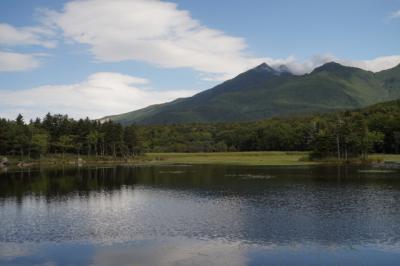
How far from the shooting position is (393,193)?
64.6 meters

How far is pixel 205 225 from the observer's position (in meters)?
43.8

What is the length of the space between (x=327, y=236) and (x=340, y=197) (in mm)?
24836

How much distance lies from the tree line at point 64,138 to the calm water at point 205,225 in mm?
89758

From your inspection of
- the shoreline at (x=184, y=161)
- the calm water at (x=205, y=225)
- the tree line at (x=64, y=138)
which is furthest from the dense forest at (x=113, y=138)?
the calm water at (x=205, y=225)

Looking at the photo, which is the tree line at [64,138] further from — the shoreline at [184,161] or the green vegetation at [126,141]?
the shoreline at [184,161]

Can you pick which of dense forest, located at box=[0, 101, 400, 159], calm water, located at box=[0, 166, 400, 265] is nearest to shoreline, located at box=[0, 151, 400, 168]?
dense forest, located at box=[0, 101, 400, 159]

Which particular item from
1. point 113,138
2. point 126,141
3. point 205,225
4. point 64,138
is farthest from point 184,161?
point 205,225

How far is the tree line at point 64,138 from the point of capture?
162 m

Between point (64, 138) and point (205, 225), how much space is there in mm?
143086

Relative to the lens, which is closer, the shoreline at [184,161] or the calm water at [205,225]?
the calm water at [205,225]

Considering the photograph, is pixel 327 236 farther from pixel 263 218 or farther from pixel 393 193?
pixel 393 193

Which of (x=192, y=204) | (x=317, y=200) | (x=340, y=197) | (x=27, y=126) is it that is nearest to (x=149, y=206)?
(x=192, y=204)

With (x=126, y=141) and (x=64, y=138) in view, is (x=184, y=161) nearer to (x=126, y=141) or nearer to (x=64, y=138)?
(x=126, y=141)

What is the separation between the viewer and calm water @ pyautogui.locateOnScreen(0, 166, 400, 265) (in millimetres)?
32531
